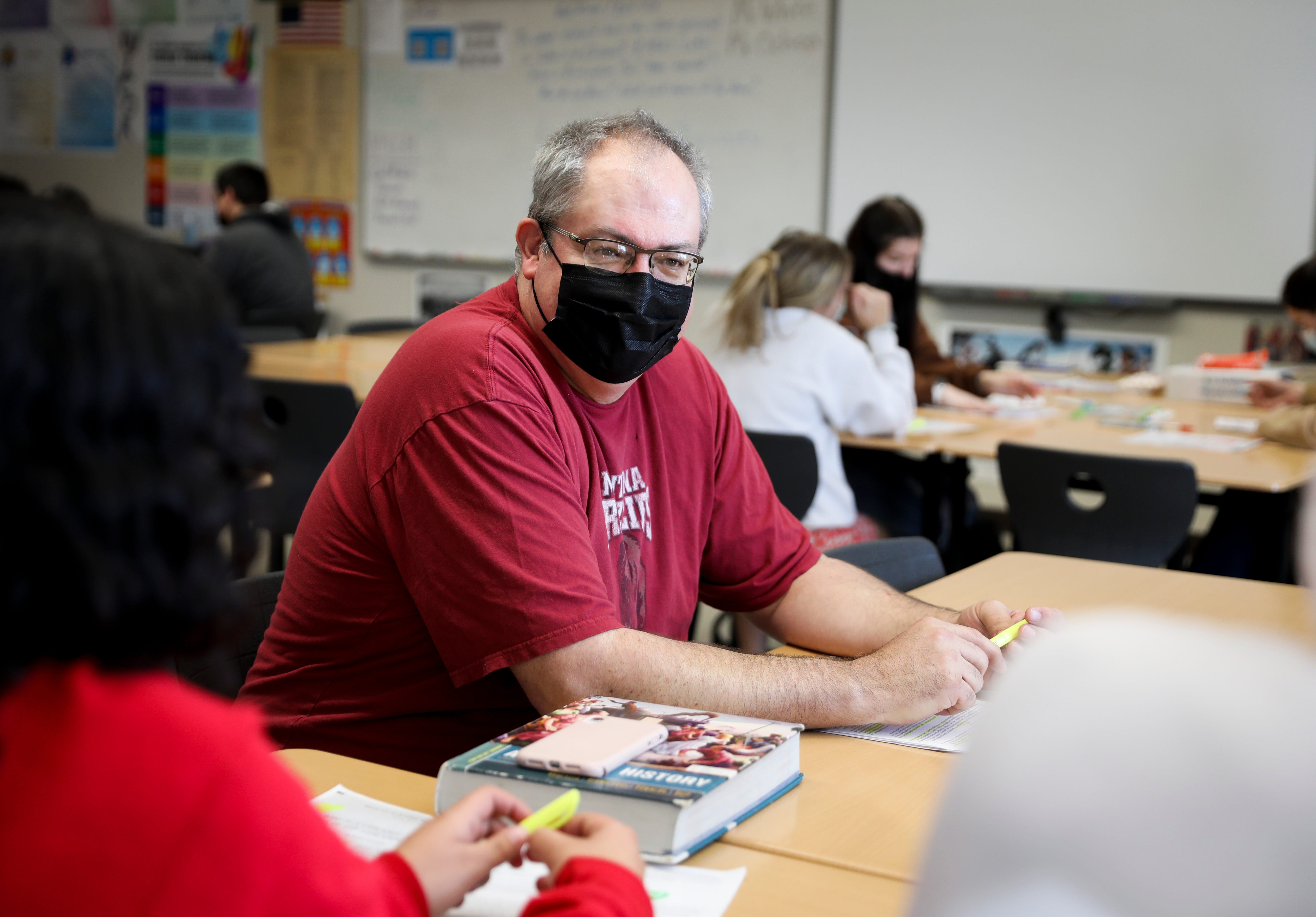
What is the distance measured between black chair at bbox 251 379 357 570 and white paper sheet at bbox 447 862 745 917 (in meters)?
2.38

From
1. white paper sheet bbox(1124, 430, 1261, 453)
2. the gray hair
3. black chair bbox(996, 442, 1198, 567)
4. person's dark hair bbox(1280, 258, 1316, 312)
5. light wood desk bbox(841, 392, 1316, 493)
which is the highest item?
the gray hair

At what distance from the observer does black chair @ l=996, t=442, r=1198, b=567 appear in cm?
273

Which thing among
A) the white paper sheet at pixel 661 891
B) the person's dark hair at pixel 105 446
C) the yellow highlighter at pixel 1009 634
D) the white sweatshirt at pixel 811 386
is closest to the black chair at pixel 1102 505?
the white sweatshirt at pixel 811 386

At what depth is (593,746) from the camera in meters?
0.96

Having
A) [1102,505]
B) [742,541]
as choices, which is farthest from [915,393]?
[742,541]

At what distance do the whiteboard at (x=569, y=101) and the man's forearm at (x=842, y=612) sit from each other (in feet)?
12.2

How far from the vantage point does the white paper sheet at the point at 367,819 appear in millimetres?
933

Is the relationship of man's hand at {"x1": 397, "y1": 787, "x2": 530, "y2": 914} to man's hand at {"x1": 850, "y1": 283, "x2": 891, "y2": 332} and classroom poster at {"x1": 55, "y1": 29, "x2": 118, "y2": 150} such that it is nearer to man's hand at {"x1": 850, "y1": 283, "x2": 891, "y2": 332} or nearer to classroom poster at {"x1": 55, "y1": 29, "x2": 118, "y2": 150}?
man's hand at {"x1": 850, "y1": 283, "x2": 891, "y2": 332}

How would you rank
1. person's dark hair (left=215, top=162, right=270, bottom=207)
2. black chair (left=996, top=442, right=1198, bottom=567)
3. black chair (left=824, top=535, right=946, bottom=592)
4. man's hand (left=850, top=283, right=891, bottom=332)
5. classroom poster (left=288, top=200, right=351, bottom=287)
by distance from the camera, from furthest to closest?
classroom poster (left=288, top=200, right=351, bottom=287), person's dark hair (left=215, top=162, right=270, bottom=207), man's hand (left=850, top=283, right=891, bottom=332), black chair (left=996, top=442, right=1198, bottom=567), black chair (left=824, top=535, right=946, bottom=592)

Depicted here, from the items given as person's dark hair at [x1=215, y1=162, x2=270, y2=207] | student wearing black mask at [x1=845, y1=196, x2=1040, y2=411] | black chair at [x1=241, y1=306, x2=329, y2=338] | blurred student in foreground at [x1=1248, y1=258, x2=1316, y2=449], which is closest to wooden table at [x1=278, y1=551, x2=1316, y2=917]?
blurred student in foreground at [x1=1248, y1=258, x2=1316, y2=449]

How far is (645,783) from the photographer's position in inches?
35.9

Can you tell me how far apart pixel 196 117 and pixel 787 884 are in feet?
23.4

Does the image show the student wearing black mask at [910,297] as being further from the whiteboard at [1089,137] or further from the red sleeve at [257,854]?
the red sleeve at [257,854]

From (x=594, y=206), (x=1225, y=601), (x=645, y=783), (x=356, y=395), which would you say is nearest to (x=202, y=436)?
(x=645, y=783)
